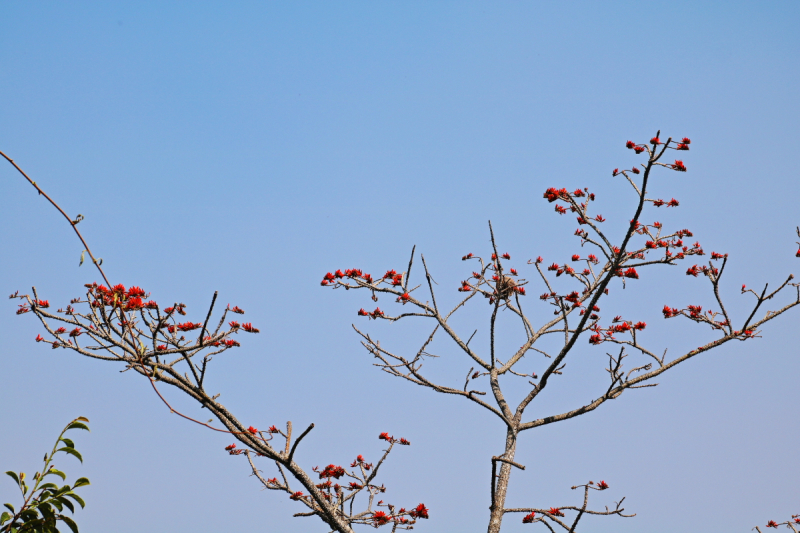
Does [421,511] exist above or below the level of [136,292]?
below

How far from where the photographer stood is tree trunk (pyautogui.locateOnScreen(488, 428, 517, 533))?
5.77 meters

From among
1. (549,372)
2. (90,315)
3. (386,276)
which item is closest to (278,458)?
(90,315)

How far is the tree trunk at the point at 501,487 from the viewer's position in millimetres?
5772

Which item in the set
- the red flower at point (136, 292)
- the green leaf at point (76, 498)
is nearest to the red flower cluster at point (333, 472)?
the red flower at point (136, 292)

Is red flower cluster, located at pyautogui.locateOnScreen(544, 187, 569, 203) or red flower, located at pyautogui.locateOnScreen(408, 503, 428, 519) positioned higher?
red flower cluster, located at pyautogui.locateOnScreen(544, 187, 569, 203)

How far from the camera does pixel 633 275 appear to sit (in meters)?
7.05

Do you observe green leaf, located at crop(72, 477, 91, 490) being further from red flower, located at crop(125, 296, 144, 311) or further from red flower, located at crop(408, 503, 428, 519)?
red flower, located at crop(408, 503, 428, 519)

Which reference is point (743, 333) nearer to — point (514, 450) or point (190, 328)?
point (514, 450)

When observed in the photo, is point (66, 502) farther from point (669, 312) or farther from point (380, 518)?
point (669, 312)

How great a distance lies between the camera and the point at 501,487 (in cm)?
607

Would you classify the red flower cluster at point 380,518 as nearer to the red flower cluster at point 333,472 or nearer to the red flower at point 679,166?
the red flower cluster at point 333,472

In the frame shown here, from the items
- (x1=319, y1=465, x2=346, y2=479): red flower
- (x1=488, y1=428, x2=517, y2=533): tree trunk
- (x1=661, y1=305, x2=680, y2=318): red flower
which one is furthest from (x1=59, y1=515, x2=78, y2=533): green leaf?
(x1=661, y1=305, x2=680, y2=318): red flower

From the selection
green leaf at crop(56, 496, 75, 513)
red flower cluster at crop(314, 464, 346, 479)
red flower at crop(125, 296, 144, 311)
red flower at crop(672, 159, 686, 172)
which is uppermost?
red flower at crop(672, 159, 686, 172)

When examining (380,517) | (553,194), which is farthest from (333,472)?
(553,194)
